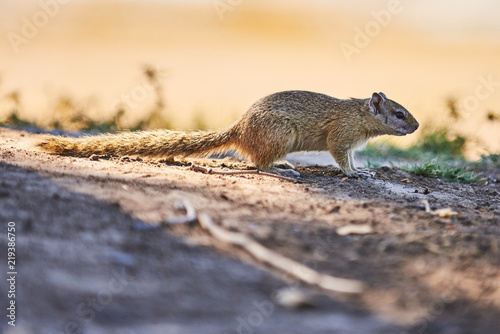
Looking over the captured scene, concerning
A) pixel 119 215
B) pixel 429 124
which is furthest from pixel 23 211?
pixel 429 124

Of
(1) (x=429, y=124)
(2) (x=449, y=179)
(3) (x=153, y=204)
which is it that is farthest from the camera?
(1) (x=429, y=124)

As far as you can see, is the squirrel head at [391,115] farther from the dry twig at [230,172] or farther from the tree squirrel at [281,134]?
the dry twig at [230,172]

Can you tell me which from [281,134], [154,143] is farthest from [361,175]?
[154,143]

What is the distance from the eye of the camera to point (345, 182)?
5.64m

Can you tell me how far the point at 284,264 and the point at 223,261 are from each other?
35cm

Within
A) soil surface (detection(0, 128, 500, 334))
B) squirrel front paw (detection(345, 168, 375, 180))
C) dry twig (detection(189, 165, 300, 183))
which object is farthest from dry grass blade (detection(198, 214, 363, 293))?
squirrel front paw (detection(345, 168, 375, 180))

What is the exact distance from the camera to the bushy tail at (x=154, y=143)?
596cm

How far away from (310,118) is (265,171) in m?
0.86

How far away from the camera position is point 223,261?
3027 millimetres

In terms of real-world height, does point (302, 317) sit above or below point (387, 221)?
below

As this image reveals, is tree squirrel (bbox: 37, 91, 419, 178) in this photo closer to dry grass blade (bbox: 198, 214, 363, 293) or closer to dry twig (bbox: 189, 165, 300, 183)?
dry twig (bbox: 189, 165, 300, 183)

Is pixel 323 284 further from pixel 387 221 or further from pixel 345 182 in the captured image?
pixel 345 182

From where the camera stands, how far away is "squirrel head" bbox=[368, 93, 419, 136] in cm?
637

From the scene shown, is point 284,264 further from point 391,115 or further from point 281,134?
point 391,115
